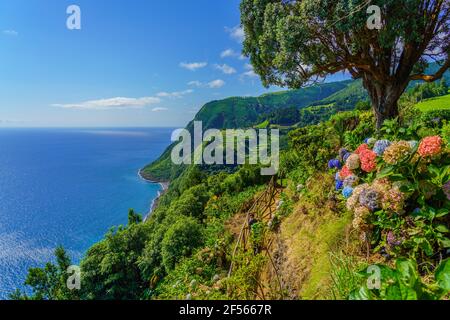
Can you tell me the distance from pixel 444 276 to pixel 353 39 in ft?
24.6

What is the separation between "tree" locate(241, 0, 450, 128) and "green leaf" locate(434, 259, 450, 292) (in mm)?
6202

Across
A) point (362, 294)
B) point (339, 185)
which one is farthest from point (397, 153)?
point (362, 294)

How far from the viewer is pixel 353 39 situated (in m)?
7.66

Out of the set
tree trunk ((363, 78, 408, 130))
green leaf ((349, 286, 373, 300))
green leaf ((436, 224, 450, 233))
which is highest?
tree trunk ((363, 78, 408, 130))

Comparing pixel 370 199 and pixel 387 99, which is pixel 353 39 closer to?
pixel 387 99

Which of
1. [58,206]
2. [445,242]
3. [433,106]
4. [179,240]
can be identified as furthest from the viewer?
[58,206]

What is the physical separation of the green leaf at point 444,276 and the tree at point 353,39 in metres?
6.20

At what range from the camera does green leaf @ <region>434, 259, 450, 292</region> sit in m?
1.97

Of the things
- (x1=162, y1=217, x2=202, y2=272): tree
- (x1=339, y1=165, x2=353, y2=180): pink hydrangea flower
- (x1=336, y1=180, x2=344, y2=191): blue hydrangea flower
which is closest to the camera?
(x1=339, y1=165, x2=353, y2=180): pink hydrangea flower

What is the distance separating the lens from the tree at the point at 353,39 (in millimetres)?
6656

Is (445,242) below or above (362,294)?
above

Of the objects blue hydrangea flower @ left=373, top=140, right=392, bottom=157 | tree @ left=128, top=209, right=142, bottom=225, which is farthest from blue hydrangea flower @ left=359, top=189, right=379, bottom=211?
tree @ left=128, top=209, right=142, bottom=225

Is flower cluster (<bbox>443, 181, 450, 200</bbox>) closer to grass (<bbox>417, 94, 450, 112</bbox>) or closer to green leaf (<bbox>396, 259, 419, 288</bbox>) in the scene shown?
green leaf (<bbox>396, 259, 419, 288</bbox>)
